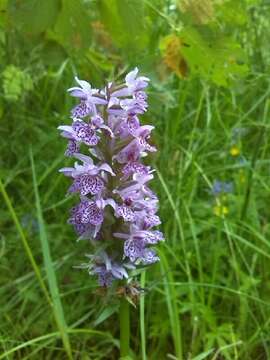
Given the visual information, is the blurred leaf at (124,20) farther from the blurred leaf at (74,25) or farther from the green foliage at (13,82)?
the green foliage at (13,82)

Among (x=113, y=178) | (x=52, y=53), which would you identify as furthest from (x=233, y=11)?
(x=113, y=178)

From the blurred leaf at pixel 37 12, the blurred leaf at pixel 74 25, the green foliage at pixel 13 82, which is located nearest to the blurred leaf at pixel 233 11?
the blurred leaf at pixel 74 25

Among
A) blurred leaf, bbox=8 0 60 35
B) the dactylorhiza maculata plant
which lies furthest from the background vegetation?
the dactylorhiza maculata plant

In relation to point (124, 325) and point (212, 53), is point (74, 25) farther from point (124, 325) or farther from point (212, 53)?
point (124, 325)

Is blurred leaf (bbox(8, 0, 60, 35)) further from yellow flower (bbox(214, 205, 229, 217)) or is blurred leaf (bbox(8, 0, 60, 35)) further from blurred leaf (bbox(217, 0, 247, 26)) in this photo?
yellow flower (bbox(214, 205, 229, 217))

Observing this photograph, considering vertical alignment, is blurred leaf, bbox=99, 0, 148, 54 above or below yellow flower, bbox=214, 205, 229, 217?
above

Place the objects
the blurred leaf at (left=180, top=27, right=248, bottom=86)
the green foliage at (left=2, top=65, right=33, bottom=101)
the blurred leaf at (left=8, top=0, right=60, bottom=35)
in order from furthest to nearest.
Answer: the green foliage at (left=2, top=65, right=33, bottom=101) → the blurred leaf at (left=180, top=27, right=248, bottom=86) → the blurred leaf at (left=8, top=0, right=60, bottom=35)

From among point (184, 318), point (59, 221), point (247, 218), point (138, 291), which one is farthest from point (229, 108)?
point (138, 291)

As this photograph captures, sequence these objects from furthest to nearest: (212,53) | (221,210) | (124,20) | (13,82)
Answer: (13,82), (221,210), (212,53), (124,20)
